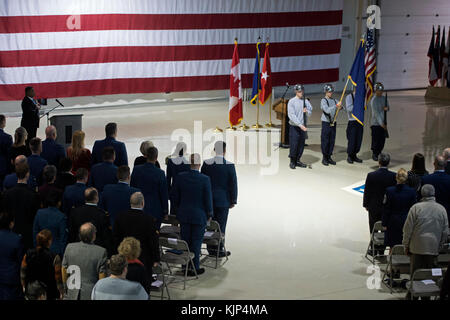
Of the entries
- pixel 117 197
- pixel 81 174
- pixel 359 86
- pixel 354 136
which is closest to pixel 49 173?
pixel 81 174

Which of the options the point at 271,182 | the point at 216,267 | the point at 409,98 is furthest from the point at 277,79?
the point at 216,267

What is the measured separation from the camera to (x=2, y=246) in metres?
5.69

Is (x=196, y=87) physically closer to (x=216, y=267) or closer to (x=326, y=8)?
(x=326, y=8)

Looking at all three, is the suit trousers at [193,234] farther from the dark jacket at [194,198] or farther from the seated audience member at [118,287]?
the seated audience member at [118,287]

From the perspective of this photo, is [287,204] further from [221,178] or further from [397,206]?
[397,206]

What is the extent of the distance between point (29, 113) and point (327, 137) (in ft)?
17.8

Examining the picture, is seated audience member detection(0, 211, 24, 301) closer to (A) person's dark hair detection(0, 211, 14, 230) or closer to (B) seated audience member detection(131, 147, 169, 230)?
(A) person's dark hair detection(0, 211, 14, 230)

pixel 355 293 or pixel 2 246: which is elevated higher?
pixel 2 246

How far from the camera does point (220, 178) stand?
26.0ft

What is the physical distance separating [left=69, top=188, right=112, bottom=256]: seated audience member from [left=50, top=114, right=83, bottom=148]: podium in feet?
17.3

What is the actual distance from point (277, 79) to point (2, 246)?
51.6 feet

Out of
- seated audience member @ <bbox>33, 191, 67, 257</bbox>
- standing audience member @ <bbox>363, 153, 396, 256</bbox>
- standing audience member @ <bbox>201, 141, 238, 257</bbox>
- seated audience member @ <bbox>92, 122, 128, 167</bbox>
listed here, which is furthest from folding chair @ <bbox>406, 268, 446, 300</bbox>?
seated audience member @ <bbox>92, 122, 128, 167</bbox>

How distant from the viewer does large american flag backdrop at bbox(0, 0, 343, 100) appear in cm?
1709

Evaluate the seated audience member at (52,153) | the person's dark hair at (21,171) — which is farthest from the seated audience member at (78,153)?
the person's dark hair at (21,171)
